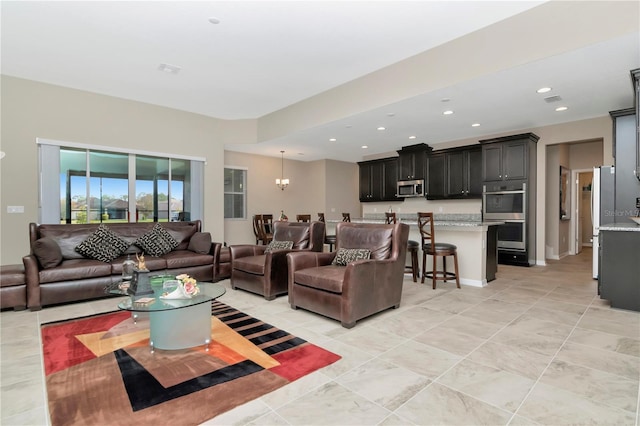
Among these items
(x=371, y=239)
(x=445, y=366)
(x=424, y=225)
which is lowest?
(x=445, y=366)

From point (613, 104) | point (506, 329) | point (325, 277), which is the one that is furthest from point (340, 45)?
point (613, 104)

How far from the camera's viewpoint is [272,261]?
13.4 feet

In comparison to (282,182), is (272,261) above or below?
below

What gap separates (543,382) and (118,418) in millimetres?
2580

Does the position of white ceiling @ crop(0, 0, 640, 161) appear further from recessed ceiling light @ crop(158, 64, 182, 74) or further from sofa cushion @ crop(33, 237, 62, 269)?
sofa cushion @ crop(33, 237, 62, 269)

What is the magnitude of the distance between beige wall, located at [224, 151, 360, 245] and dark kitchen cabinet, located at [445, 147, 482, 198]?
11.6 feet

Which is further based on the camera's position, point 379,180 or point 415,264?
point 379,180

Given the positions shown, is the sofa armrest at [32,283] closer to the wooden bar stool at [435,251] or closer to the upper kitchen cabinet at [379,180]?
the wooden bar stool at [435,251]

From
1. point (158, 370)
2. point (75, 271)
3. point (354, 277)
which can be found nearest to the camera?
point (158, 370)

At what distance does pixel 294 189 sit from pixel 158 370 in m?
7.67

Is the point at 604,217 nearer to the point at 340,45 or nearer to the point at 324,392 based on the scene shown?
the point at 340,45

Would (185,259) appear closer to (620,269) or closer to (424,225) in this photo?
(424,225)

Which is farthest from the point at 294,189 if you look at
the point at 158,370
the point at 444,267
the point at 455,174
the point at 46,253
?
the point at 158,370

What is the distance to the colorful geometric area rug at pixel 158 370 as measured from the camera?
1.81 meters
